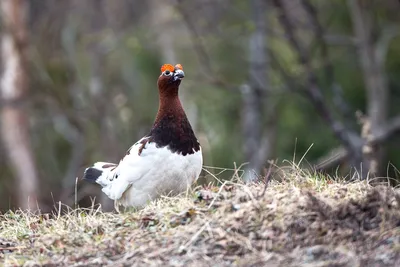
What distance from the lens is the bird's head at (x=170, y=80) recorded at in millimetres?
8023

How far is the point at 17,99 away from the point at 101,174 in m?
12.5

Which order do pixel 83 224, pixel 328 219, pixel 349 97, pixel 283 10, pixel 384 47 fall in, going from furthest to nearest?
1. pixel 349 97
2. pixel 384 47
3. pixel 283 10
4. pixel 83 224
5. pixel 328 219

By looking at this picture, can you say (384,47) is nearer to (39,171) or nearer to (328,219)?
(39,171)

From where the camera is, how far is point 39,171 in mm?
23156

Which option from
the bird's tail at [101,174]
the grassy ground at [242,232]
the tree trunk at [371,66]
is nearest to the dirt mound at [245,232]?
the grassy ground at [242,232]

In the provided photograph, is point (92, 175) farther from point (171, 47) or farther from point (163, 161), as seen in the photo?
point (171, 47)

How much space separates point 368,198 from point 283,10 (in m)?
9.49

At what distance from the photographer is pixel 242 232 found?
553cm

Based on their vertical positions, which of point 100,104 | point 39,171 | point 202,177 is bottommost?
point 39,171

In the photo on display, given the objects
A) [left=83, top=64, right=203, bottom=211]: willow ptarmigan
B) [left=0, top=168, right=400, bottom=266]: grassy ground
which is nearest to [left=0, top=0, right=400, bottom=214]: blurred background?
[left=83, top=64, right=203, bottom=211]: willow ptarmigan

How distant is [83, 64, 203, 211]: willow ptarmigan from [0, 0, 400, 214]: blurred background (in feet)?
23.4

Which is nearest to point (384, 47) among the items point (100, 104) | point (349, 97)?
point (349, 97)

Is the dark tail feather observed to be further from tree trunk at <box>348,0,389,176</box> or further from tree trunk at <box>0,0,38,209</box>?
tree trunk at <box>0,0,38,209</box>

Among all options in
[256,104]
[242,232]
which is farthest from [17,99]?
[242,232]
